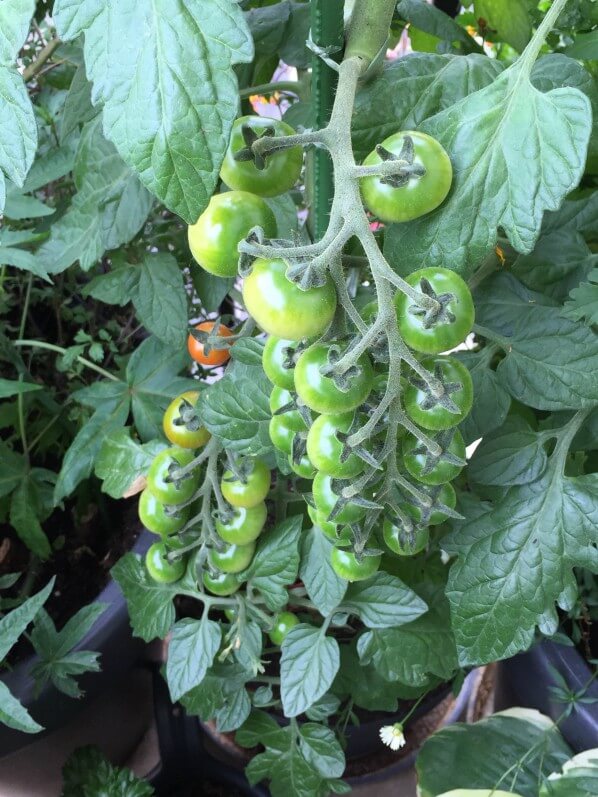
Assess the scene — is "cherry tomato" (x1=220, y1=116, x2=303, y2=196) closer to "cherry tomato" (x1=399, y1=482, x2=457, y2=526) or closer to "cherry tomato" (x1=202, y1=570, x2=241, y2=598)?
"cherry tomato" (x1=399, y1=482, x2=457, y2=526)

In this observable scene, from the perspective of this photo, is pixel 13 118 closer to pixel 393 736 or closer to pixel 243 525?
pixel 243 525

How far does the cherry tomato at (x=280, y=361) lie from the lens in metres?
0.37

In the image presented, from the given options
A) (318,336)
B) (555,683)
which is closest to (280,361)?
(318,336)

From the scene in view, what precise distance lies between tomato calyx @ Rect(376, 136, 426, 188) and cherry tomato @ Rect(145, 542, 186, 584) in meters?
0.43

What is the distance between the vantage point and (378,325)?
310mm

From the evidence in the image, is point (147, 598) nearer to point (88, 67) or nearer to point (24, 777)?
point (24, 777)

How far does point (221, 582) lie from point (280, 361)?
0.32 metres

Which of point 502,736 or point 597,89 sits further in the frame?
point 502,736

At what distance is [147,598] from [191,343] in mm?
251

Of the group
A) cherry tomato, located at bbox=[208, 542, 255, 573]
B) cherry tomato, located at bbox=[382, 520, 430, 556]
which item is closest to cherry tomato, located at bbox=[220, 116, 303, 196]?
cherry tomato, located at bbox=[382, 520, 430, 556]

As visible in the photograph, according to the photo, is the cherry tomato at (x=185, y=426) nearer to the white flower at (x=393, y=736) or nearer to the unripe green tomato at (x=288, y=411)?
the unripe green tomato at (x=288, y=411)

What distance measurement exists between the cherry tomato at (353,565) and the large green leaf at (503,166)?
22 cm

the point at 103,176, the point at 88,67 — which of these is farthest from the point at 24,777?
the point at 88,67

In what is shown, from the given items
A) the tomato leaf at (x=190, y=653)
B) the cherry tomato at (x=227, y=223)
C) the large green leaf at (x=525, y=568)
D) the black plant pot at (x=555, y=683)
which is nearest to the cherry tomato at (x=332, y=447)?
the cherry tomato at (x=227, y=223)
